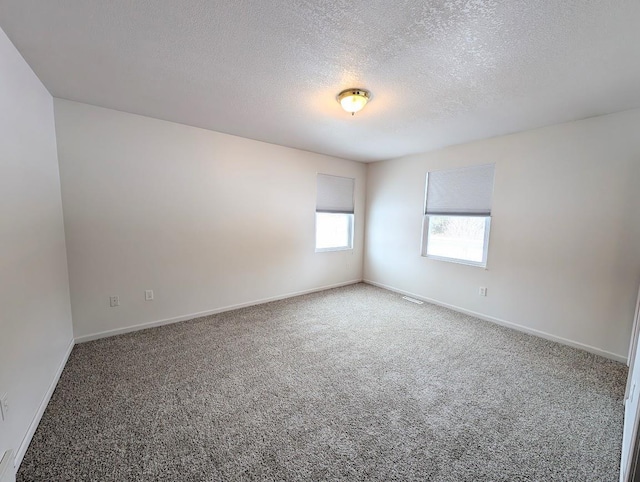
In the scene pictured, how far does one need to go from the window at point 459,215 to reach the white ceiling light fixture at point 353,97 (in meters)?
2.20

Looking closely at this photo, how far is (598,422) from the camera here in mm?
1743

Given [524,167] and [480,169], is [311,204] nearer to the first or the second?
[480,169]

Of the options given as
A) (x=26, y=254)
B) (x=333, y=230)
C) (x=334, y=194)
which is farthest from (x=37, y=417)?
(x=334, y=194)

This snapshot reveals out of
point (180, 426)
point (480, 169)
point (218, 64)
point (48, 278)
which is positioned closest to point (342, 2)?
point (218, 64)

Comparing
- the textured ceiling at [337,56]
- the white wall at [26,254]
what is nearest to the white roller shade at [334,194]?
the textured ceiling at [337,56]

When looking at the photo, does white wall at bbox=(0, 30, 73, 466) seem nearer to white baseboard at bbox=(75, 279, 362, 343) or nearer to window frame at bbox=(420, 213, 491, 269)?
white baseboard at bbox=(75, 279, 362, 343)

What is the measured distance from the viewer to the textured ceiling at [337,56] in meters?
1.34

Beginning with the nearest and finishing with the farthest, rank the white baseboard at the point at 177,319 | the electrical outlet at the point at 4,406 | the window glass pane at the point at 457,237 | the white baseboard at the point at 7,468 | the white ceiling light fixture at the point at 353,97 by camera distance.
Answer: the white baseboard at the point at 7,468, the electrical outlet at the point at 4,406, the white ceiling light fixture at the point at 353,97, the white baseboard at the point at 177,319, the window glass pane at the point at 457,237

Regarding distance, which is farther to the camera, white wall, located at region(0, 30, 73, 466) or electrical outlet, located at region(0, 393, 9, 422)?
white wall, located at region(0, 30, 73, 466)

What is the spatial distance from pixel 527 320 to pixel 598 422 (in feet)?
4.99

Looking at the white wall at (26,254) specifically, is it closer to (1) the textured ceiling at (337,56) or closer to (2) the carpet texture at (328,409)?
(2) the carpet texture at (328,409)

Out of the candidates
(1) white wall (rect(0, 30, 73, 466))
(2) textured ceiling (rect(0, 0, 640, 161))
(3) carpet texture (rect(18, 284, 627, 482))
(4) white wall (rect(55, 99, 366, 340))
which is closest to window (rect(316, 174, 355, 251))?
(4) white wall (rect(55, 99, 366, 340))

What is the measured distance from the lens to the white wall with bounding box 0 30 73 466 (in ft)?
4.62

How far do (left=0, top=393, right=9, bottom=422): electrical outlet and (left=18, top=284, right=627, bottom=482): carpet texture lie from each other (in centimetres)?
32
